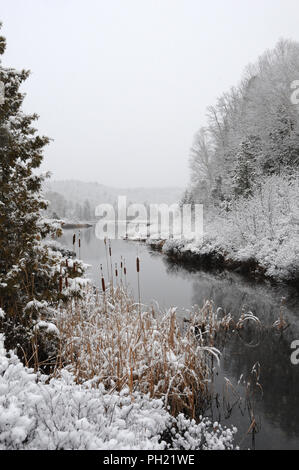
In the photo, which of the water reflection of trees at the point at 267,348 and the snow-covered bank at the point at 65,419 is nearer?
the snow-covered bank at the point at 65,419

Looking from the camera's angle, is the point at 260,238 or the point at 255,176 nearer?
the point at 260,238

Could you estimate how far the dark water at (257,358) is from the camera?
13.5 feet

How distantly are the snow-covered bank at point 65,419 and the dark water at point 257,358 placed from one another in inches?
41.4

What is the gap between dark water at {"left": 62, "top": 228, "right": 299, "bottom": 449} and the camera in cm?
411

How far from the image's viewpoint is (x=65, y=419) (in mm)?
2404

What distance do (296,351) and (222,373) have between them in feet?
6.88

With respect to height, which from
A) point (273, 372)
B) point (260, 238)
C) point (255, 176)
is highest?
point (255, 176)

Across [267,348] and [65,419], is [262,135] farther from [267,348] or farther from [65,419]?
[65,419]

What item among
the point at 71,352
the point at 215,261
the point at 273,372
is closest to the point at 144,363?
the point at 71,352

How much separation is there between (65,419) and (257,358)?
196 inches

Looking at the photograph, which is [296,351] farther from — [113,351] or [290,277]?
[290,277]

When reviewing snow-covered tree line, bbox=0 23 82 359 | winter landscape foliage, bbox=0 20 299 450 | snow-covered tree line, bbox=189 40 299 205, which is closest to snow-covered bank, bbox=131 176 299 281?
winter landscape foliage, bbox=0 20 299 450

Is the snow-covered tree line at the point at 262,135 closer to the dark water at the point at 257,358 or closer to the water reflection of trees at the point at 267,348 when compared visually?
the water reflection of trees at the point at 267,348

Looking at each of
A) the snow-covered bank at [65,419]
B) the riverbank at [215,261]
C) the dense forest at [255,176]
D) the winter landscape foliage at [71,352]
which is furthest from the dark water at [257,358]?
the dense forest at [255,176]
